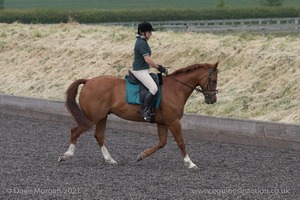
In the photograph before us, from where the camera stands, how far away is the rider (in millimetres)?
15047

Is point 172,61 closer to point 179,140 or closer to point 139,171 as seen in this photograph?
point 179,140

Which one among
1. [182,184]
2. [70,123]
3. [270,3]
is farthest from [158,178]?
[270,3]

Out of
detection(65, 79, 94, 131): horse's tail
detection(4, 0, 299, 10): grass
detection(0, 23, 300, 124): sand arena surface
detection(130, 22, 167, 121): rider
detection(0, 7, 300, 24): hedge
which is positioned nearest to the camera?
detection(130, 22, 167, 121): rider

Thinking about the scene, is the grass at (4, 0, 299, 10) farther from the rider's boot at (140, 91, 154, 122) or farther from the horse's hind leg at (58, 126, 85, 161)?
the rider's boot at (140, 91, 154, 122)

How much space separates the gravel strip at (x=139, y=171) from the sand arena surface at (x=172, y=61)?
266 centimetres

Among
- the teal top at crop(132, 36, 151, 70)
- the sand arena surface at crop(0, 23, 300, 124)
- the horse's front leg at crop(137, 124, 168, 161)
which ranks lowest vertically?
the sand arena surface at crop(0, 23, 300, 124)

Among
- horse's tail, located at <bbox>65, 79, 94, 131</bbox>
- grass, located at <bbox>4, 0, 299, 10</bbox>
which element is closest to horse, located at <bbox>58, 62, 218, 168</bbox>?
horse's tail, located at <bbox>65, 79, 94, 131</bbox>

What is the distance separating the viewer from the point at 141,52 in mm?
15055

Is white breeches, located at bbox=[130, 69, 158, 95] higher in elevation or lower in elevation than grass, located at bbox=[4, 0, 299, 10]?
higher

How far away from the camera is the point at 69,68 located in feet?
99.1

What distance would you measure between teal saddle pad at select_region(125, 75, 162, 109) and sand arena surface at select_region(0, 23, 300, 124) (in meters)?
4.14

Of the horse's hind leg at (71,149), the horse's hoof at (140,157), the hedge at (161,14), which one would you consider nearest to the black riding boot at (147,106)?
the horse's hoof at (140,157)

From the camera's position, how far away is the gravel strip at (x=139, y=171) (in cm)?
1198

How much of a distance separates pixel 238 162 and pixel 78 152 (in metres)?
3.24
